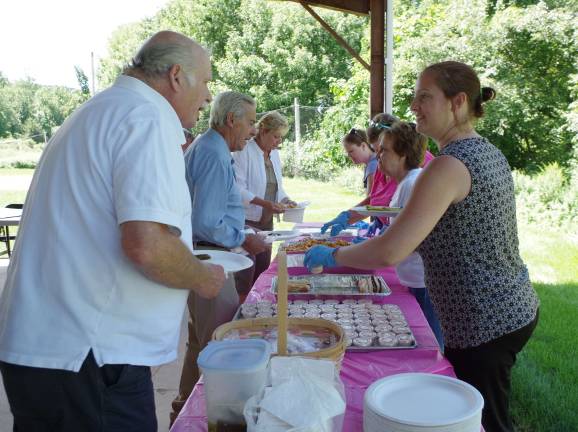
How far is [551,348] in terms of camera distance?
3.31m

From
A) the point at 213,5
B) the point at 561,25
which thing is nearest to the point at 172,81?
the point at 561,25

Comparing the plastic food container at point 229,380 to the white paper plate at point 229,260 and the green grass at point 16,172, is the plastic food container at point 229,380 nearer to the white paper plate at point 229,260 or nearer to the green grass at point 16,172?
the white paper plate at point 229,260

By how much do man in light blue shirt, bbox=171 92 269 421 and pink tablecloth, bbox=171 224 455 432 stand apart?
2.62 feet

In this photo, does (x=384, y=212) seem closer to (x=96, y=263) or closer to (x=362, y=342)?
(x=362, y=342)

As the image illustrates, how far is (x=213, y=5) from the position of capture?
1988cm

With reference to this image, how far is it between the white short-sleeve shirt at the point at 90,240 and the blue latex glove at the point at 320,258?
23.4 inches

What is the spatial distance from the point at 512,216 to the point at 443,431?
78 cm

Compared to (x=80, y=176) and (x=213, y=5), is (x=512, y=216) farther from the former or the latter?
(x=213, y=5)

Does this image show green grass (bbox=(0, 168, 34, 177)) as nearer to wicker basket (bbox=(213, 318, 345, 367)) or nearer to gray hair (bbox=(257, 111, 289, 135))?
gray hair (bbox=(257, 111, 289, 135))

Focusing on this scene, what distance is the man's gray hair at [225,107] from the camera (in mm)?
2340

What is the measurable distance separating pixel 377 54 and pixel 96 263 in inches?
170

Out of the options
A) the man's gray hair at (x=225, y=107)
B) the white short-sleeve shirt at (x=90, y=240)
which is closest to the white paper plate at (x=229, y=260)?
the white short-sleeve shirt at (x=90, y=240)

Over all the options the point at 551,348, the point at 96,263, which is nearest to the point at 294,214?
the point at 551,348

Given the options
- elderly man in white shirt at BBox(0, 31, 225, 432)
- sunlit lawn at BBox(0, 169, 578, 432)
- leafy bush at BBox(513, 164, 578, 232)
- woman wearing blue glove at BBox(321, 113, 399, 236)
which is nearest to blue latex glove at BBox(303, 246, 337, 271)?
elderly man in white shirt at BBox(0, 31, 225, 432)
